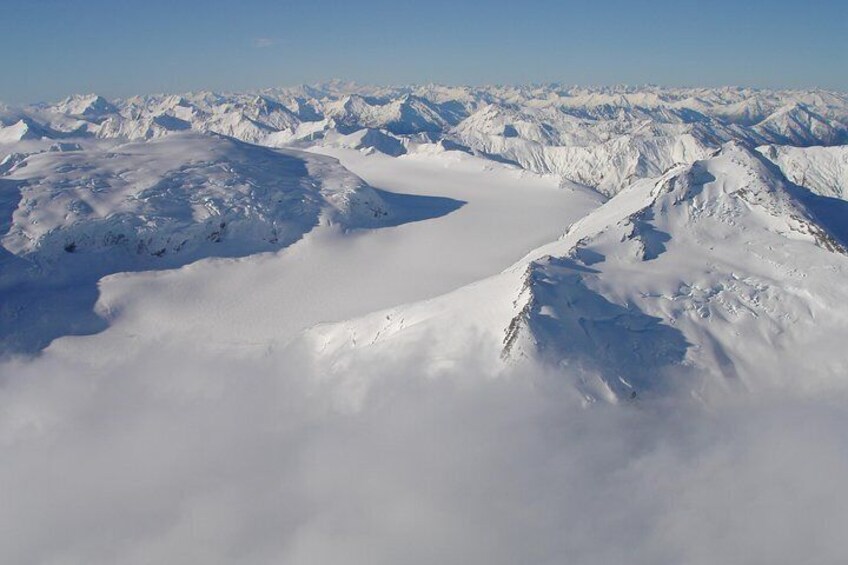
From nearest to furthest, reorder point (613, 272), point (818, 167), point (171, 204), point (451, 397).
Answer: point (451, 397), point (613, 272), point (171, 204), point (818, 167)

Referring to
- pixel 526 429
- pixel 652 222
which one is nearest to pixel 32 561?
pixel 526 429

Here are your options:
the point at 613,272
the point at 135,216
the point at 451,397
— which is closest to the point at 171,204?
the point at 135,216

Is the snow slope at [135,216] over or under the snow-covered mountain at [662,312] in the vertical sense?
under

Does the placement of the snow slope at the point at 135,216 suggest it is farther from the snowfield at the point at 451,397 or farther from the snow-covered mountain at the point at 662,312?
the snow-covered mountain at the point at 662,312

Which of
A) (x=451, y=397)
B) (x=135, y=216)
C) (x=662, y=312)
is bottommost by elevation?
(x=135, y=216)

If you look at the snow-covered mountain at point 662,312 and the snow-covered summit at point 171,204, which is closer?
the snow-covered mountain at point 662,312

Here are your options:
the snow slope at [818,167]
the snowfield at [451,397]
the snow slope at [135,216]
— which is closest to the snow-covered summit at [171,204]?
the snow slope at [135,216]

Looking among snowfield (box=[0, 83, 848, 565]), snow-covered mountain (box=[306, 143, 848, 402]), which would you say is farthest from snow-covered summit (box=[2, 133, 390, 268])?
snow-covered mountain (box=[306, 143, 848, 402])

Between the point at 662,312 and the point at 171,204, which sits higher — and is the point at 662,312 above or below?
above

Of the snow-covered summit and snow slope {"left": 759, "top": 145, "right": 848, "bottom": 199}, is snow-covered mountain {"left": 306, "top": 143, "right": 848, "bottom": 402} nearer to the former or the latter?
the snow-covered summit

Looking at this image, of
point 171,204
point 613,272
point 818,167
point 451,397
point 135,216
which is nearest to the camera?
point 451,397

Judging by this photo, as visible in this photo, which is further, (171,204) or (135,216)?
(171,204)

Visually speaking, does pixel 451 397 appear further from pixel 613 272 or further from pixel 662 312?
pixel 613 272
